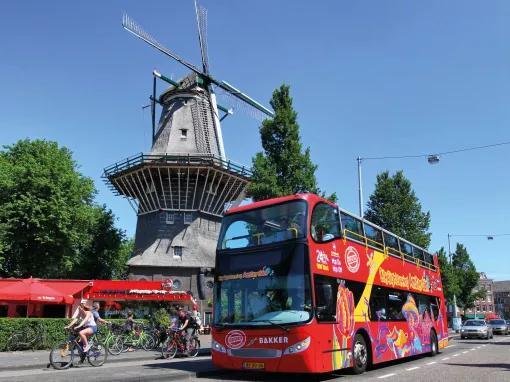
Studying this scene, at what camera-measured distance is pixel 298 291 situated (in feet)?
33.7

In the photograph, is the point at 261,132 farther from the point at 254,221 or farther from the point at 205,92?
the point at 205,92

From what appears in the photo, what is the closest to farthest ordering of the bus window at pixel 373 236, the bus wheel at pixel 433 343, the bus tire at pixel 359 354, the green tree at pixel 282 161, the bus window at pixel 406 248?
the bus tire at pixel 359 354
the bus window at pixel 373 236
the bus window at pixel 406 248
the bus wheel at pixel 433 343
the green tree at pixel 282 161

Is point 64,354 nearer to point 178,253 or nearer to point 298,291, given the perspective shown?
point 298,291

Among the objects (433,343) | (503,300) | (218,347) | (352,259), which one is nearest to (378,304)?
(352,259)

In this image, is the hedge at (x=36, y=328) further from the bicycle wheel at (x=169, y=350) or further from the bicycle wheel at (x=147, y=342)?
the bicycle wheel at (x=169, y=350)

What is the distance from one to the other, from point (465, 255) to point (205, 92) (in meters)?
49.5

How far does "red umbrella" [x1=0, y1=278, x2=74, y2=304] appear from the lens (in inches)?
929

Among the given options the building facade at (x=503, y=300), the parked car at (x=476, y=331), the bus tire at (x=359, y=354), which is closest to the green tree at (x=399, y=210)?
the parked car at (x=476, y=331)

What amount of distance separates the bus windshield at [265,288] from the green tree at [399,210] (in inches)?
1240

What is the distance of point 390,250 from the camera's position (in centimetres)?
1524

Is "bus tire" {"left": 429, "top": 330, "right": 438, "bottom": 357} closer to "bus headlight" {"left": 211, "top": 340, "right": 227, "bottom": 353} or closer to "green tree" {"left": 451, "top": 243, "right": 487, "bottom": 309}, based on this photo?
"bus headlight" {"left": 211, "top": 340, "right": 227, "bottom": 353}

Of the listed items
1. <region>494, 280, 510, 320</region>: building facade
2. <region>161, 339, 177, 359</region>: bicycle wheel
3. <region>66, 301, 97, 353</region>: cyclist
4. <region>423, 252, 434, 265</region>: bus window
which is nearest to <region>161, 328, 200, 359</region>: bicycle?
<region>161, 339, 177, 359</region>: bicycle wheel

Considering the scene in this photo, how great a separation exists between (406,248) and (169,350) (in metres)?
9.17

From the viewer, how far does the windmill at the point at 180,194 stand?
36.0 metres
